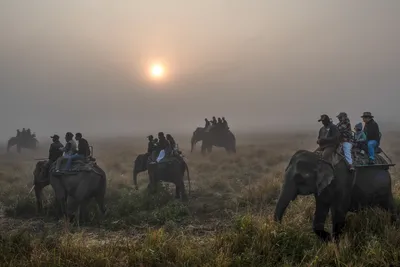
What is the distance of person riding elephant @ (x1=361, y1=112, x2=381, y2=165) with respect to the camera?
35.0 feet

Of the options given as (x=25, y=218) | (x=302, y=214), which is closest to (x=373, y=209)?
(x=302, y=214)

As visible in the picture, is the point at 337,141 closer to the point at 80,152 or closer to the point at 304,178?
the point at 304,178

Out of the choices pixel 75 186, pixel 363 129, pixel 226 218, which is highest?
pixel 363 129

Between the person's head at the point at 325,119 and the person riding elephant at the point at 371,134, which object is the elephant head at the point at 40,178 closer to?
the person's head at the point at 325,119

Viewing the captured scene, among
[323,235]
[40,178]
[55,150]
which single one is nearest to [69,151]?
[55,150]

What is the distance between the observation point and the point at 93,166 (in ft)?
45.2

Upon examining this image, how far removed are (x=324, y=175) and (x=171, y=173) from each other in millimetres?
8406

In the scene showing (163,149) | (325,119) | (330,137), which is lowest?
(163,149)

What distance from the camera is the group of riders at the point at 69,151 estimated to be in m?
13.6

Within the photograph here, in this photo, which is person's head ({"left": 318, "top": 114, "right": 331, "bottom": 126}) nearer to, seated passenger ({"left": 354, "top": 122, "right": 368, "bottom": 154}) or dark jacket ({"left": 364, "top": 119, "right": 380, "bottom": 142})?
seated passenger ({"left": 354, "top": 122, "right": 368, "bottom": 154})

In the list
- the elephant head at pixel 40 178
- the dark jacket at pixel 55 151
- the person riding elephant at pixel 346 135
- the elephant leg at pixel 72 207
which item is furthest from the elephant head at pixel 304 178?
the elephant head at pixel 40 178

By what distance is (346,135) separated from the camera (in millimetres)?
10391

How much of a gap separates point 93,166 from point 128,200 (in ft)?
6.43

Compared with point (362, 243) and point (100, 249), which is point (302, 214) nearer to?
point (362, 243)
